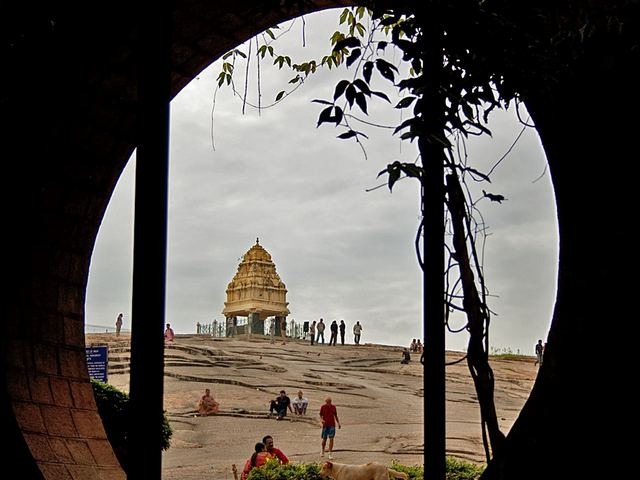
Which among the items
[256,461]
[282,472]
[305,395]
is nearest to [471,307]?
[282,472]

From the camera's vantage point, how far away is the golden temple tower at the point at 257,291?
103ft

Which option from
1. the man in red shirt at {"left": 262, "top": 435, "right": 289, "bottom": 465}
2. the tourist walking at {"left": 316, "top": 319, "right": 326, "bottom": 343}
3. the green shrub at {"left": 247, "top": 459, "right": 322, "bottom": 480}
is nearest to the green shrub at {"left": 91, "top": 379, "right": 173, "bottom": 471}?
the green shrub at {"left": 247, "top": 459, "right": 322, "bottom": 480}

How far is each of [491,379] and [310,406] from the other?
56.0ft

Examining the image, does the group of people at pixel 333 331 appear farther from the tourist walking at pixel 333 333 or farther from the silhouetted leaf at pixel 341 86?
the silhouetted leaf at pixel 341 86

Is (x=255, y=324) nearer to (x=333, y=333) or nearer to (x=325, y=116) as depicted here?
(x=333, y=333)

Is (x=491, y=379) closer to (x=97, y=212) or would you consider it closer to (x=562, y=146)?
(x=562, y=146)

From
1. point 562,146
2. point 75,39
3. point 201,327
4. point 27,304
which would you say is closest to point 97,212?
point 27,304

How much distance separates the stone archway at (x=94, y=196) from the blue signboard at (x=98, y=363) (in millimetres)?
6656

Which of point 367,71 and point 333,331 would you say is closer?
point 367,71

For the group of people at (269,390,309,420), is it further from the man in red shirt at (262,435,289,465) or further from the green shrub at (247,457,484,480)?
the green shrub at (247,457,484,480)

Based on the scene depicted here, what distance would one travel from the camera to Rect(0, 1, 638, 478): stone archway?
2.30 meters

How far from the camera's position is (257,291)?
3133 cm

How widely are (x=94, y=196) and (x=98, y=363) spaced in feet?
22.9

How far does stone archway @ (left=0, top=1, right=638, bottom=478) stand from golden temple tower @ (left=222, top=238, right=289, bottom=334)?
27.5 metres
